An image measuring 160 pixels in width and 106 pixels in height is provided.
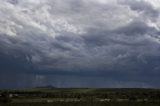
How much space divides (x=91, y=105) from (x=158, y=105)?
2250 centimetres

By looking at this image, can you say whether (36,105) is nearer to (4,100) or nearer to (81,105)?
(81,105)

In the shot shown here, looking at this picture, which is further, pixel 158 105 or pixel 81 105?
pixel 158 105

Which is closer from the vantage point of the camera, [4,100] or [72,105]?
[72,105]

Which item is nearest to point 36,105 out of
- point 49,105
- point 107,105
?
point 49,105

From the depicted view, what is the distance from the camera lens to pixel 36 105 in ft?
374

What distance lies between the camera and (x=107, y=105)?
375 feet

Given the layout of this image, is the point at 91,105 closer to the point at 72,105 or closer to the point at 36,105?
the point at 72,105

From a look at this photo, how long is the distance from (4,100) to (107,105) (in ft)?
155

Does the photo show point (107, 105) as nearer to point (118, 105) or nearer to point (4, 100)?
point (118, 105)

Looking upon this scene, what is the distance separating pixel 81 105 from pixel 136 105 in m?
20.3

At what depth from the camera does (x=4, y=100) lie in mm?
141750

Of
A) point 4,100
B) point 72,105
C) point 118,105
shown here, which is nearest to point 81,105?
point 72,105

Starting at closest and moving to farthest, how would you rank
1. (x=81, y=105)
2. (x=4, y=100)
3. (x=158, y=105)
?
1. (x=81, y=105)
2. (x=158, y=105)
3. (x=4, y=100)

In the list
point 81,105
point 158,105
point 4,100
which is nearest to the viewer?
point 81,105
